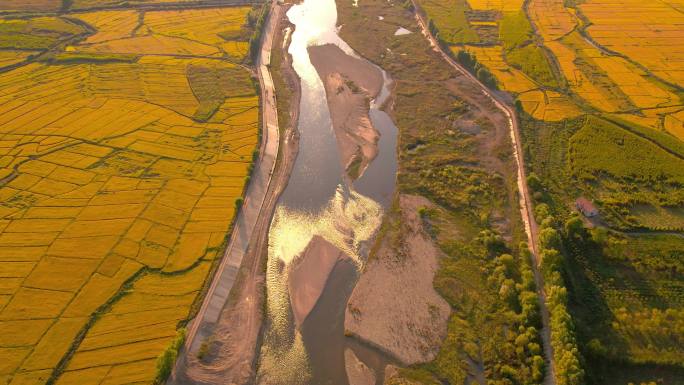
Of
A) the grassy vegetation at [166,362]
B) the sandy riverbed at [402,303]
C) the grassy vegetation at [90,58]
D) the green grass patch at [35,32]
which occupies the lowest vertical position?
the sandy riverbed at [402,303]

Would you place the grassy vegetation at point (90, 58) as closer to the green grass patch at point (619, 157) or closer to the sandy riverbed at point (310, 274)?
the sandy riverbed at point (310, 274)

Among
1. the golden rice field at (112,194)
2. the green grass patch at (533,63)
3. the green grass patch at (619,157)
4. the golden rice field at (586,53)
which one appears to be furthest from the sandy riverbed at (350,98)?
the green grass patch at (619,157)

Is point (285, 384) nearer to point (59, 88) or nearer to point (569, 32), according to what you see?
point (59, 88)

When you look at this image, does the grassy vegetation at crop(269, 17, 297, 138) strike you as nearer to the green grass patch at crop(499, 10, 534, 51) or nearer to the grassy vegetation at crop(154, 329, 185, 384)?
the grassy vegetation at crop(154, 329, 185, 384)

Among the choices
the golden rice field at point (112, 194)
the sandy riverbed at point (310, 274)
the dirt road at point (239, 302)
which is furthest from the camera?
the sandy riverbed at point (310, 274)

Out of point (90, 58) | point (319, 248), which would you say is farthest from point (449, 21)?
point (90, 58)

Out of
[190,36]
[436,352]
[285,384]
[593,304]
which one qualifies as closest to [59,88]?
[190,36]

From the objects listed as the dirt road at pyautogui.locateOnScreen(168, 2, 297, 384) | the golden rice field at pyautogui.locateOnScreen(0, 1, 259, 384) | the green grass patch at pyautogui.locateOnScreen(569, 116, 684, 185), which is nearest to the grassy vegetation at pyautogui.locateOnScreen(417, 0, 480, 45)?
the green grass patch at pyautogui.locateOnScreen(569, 116, 684, 185)
